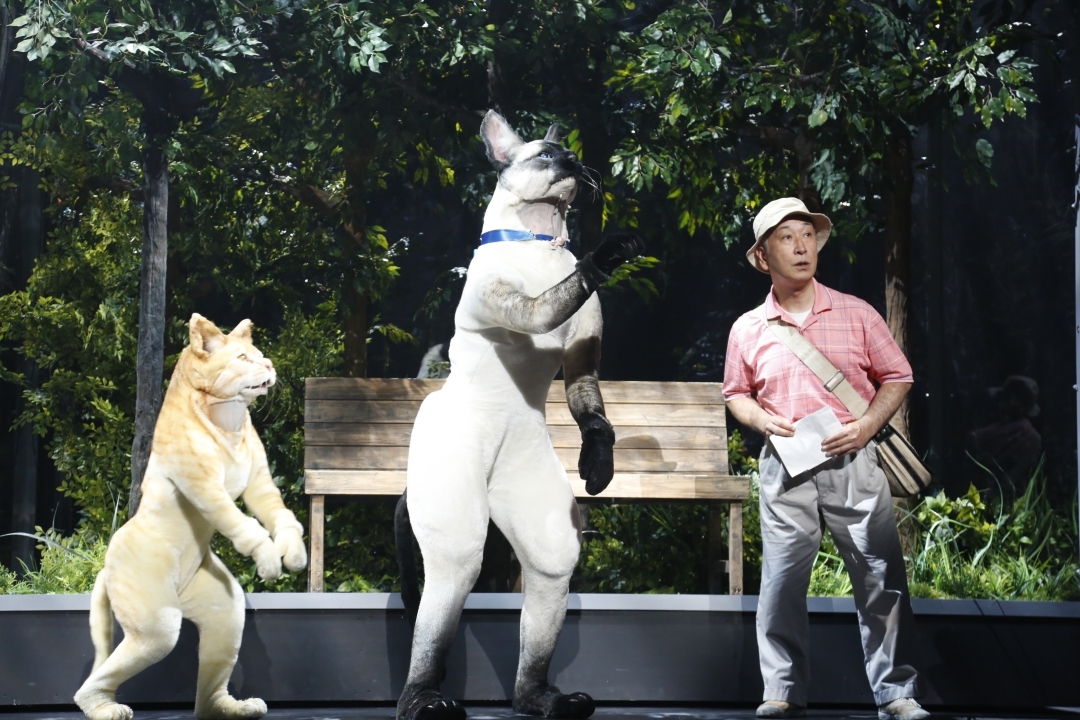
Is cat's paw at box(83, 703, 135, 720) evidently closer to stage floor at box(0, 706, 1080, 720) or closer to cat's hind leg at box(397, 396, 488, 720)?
stage floor at box(0, 706, 1080, 720)

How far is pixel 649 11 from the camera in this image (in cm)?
491

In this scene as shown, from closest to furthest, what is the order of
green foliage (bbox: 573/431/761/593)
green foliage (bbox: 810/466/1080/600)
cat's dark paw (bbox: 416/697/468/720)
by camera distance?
cat's dark paw (bbox: 416/697/468/720), green foliage (bbox: 810/466/1080/600), green foliage (bbox: 573/431/761/593)

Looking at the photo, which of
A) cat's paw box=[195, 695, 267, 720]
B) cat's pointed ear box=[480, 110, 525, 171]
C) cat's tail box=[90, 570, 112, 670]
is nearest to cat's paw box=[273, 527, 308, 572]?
cat's paw box=[195, 695, 267, 720]

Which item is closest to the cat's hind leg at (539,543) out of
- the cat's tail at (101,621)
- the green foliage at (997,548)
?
the cat's tail at (101,621)

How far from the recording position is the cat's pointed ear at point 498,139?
3.44 m

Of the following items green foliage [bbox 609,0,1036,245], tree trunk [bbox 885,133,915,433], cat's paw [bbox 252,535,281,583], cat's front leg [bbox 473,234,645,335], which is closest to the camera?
cat's front leg [bbox 473,234,645,335]

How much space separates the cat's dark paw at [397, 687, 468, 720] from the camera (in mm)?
3086

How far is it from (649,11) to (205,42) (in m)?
1.76

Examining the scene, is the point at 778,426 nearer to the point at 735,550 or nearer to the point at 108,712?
the point at 735,550

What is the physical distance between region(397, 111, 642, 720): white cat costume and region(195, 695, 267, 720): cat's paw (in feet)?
1.82

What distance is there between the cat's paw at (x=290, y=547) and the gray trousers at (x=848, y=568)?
4.43 feet

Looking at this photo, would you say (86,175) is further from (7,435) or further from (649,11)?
(649,11)

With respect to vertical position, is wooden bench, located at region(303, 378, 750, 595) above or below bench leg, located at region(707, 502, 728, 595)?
above

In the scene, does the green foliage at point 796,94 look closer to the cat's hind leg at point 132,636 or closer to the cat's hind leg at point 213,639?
the cat's hind leg at point 213,639
